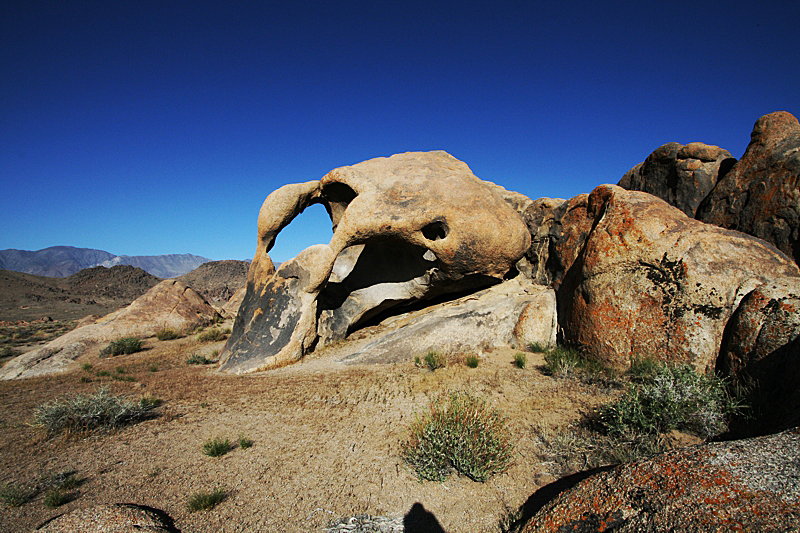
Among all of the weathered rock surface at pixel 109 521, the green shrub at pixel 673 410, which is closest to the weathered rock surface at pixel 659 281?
the green shrub at pixel 673 410

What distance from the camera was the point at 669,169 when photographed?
7859 mm

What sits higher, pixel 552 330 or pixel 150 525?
pixel 552 330

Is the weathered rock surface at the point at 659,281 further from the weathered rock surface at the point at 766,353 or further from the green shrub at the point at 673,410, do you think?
the green shrub at the point at 673,410

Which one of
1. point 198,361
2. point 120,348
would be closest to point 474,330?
point 198,361

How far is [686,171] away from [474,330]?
5.10 meters

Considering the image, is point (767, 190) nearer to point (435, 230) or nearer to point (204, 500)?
point (435, 230)

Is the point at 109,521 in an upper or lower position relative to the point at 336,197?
lower

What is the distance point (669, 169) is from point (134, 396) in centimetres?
1030

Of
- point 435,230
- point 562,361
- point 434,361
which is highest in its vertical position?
point 435,230

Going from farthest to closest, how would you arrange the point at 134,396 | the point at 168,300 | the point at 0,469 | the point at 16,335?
the point at 16,335 < the point at 168,300 < the point at 134,396 < the point at 0,469

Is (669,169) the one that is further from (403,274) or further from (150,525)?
(150,525)

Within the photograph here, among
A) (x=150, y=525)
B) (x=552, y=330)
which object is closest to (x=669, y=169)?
(x=552, y=330)

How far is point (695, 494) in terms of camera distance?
1.84m

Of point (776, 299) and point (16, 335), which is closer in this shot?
point (776, 299)
